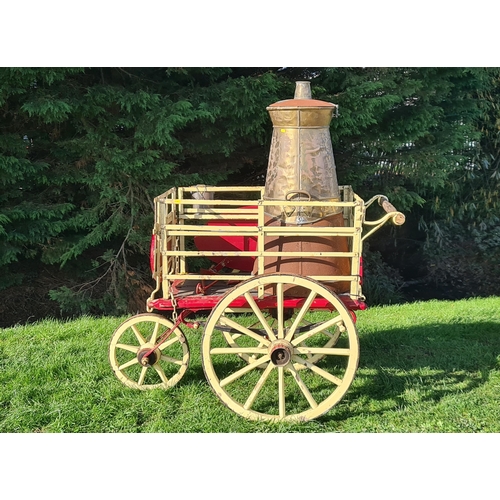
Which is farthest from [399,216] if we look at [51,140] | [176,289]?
[51,140]

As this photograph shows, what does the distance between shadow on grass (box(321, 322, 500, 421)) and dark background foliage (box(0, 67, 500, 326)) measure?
2471mm

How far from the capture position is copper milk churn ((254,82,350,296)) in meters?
4.03

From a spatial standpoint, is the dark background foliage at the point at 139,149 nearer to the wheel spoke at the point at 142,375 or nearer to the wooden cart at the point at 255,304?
the wooden cart at the point at 255,304

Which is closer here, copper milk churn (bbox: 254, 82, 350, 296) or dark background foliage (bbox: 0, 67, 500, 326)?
copper milk churn (bbox: 254, 82, 350, 296)

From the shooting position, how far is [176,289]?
169 inches

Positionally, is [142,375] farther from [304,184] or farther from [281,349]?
[304,184]

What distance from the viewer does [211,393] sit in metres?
4.32

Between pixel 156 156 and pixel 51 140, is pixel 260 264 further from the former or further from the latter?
pixel 51 140

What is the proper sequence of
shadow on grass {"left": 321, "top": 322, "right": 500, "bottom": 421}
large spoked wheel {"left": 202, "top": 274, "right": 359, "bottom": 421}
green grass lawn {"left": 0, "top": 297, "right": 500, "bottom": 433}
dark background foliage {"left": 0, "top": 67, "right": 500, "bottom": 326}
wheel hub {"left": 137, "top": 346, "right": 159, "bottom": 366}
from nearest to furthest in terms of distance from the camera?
large spoked wheel {"left": 202, "top": 274, "right": 359, "bottom": 421}, green grass lawn {"left": 0, "top": 297, "right": 500, "bottom": 433}, wheel hub {"left": 137, "top": 346, "right": 159, "bottom": 366}, shadow on grass {"left": 321, "top": 322, "right": 500, "bottom": 421}, dark background foliage {"left": 0, "top": 67, "right": 500, "bottom": 326}

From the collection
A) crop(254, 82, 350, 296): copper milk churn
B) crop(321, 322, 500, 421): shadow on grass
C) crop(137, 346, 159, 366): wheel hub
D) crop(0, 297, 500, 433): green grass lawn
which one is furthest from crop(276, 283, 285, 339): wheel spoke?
crop(137, 346, 159, 366): wheel hub

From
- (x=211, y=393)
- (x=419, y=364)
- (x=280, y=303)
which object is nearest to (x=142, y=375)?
(x=211, y=393)

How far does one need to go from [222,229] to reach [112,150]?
11.0ft

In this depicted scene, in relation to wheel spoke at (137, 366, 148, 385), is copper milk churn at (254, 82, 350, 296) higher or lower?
higher

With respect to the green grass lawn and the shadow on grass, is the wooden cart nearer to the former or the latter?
the green grass lawn
